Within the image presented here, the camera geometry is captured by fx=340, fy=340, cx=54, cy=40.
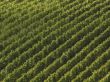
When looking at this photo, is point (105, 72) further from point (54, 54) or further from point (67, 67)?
point (54, 54)

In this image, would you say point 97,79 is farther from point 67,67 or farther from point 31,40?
point 31,40

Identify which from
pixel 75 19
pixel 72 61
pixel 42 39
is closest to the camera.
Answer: pixel 72 61

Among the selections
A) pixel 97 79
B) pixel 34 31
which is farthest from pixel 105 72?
pixel 34 31

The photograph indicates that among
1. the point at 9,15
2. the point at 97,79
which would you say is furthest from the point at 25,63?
the point at 9,15

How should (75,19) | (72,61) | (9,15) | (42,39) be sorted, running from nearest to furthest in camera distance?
(72,61) < (42,39) < (75,19) < (9,15)

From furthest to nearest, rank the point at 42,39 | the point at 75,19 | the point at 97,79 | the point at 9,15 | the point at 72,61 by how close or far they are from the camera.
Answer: the point at 9,15 < the point at 75,19 < the point at 42,39 < the point at 72,61 < the point at 97,79

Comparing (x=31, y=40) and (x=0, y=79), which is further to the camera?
(x=31, y=40)
